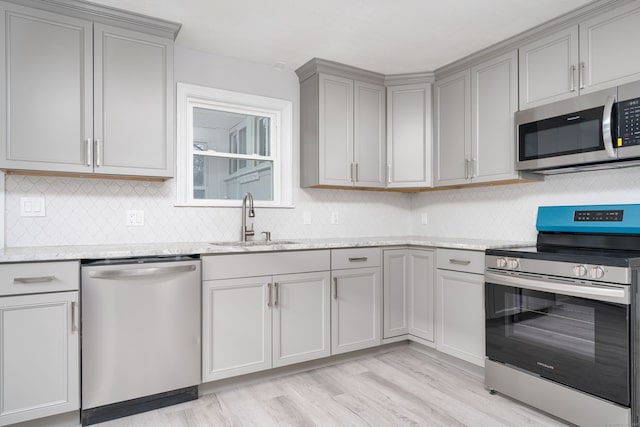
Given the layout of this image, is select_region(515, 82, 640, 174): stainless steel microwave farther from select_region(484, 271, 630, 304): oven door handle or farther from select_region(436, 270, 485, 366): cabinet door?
select_region(436, 270, 485, 366): cabinet door

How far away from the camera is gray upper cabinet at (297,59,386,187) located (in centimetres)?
330

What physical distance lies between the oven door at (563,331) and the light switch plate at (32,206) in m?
2.95

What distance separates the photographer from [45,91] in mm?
2281

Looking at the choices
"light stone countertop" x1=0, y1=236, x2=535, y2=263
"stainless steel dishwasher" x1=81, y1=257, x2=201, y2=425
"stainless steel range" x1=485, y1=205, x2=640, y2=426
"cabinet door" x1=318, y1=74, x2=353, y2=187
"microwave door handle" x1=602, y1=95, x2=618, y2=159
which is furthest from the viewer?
"cabinet door" x1=318, y1=74, x2=353, y2=187

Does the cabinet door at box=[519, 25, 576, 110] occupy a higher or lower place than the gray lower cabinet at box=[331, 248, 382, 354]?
higher

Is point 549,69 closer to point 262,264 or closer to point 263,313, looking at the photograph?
point 262,264

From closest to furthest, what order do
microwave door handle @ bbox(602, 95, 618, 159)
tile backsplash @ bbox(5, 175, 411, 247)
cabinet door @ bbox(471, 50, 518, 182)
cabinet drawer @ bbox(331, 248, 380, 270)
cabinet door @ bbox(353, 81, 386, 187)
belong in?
microwave door handle @ bbox(602, 95, 618, 159)
tile backsplash @ bbox(5, 175, 411, 247)
cabinet door @ bbox(471, 50, 518, 182)
cabinet drawer @ bbox(331, 248, 380, 270)
cabinet door @ bbox(353, 81, 386, 187)

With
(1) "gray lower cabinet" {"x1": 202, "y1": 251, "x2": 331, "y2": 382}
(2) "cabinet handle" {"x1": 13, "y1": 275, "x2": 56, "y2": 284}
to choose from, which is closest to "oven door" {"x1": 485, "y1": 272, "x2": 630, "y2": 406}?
(1) "gray lower cabinet" {"x1": 202, "y1": 251, "x2": 331, "y2": 382}

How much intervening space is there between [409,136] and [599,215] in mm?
1618

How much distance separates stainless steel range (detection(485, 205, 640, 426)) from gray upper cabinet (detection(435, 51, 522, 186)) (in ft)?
1.86

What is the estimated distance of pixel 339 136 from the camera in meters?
3.38

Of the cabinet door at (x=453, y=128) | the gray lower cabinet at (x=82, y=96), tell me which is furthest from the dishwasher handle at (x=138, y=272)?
the cabinet door at (x=453, y=128)

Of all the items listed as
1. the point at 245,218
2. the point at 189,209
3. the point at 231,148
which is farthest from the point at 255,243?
the point at 231,148

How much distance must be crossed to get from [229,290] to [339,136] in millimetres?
1614
